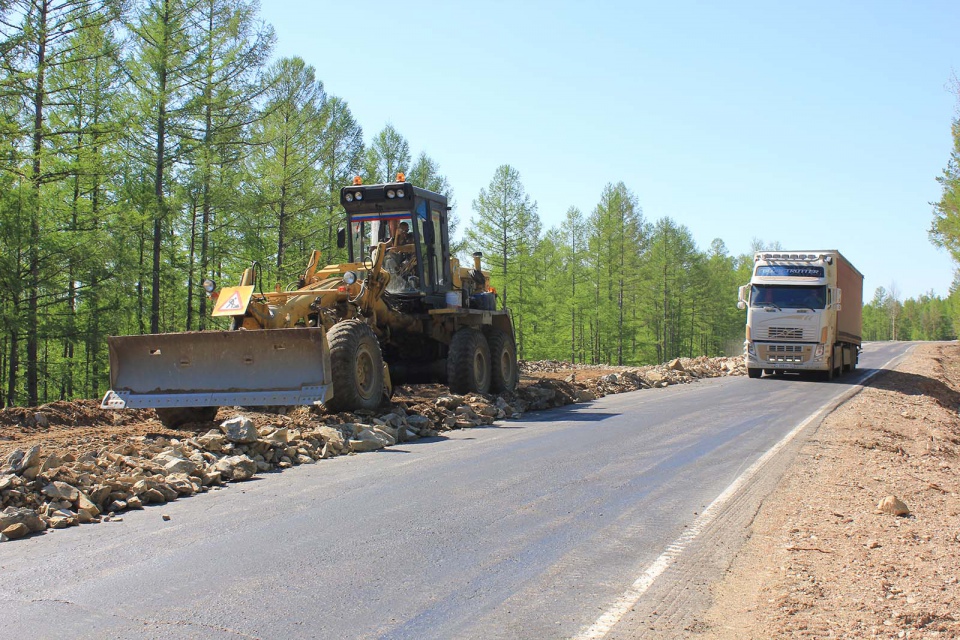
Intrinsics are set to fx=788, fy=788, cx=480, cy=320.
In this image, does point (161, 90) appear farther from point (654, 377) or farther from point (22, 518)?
point (22, 518)

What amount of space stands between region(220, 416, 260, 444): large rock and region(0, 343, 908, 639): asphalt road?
0.66 metres

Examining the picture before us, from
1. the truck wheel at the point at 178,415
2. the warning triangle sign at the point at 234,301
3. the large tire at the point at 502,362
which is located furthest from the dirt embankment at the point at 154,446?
the warning triangle sign at the point at 234,301

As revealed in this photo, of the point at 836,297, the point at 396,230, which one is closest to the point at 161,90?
the point at 396,230

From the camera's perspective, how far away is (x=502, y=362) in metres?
15.4

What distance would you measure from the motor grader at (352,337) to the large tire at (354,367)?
15 mm

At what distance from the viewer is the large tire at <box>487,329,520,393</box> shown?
50.1 ft

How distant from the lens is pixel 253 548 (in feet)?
17.7

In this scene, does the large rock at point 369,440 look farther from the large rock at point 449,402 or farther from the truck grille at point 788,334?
the truck grille at point 788,334

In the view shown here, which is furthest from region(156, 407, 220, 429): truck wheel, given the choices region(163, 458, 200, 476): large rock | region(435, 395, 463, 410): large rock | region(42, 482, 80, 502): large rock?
region(42, 482, 80, 502): large rock

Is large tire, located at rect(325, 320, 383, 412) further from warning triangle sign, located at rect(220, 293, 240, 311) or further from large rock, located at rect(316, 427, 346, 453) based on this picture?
warning triangle sign, located at rect(220, 293, 240, 311)

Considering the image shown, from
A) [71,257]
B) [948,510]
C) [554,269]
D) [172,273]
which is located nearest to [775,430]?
[948,510]

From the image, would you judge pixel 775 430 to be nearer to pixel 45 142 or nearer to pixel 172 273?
pixel 45 142

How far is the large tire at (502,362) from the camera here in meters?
15.3

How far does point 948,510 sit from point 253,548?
232 inches
